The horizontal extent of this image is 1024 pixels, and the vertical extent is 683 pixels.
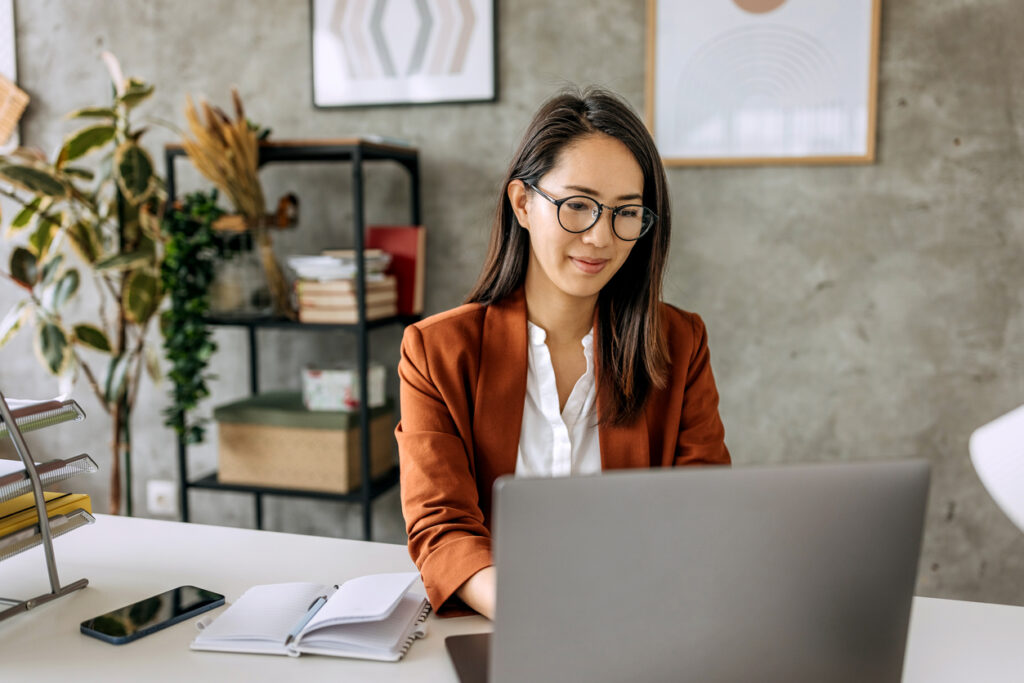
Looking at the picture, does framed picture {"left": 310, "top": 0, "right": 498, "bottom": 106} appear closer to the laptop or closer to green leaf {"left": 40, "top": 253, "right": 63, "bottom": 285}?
green leaf {"left": 40, "top": 253, "right": 63, "bottom": 285}

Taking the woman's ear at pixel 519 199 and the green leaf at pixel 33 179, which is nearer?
the woman's ear at pixel 519 199

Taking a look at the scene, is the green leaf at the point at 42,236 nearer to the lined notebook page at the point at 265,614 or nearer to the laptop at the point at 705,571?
the lined notebook page at the point at 265,614

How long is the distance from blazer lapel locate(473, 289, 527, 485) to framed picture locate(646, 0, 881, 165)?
46.7 inches

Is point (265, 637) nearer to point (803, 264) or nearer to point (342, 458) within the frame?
point (342, 458)

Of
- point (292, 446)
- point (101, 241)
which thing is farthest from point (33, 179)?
point (292, 446)

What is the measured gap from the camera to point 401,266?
252 cm

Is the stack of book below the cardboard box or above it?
above

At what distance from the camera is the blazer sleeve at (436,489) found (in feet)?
3.74

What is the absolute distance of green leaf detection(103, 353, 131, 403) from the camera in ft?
8.73

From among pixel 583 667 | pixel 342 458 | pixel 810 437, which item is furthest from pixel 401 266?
pixel 583 667

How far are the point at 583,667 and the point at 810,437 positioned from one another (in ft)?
6.28

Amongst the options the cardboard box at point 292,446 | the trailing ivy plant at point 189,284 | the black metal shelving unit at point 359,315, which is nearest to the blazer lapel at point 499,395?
the black metal shelving unit at point 359,315

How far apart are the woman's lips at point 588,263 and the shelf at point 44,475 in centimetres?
82

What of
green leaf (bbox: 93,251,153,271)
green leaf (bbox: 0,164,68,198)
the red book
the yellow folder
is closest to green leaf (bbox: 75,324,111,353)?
green leaf (bbox: 93,251,153,271)
